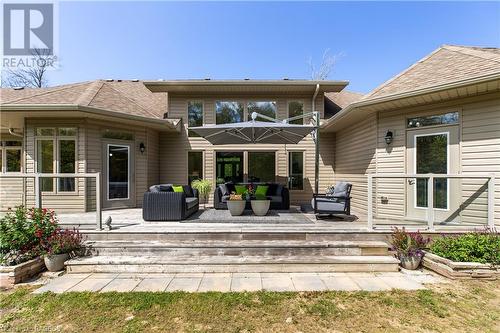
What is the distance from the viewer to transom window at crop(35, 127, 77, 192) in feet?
23.6

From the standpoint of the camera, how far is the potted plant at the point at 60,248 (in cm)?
405

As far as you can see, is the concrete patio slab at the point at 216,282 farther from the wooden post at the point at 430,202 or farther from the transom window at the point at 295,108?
the transom window at the point at 295,108

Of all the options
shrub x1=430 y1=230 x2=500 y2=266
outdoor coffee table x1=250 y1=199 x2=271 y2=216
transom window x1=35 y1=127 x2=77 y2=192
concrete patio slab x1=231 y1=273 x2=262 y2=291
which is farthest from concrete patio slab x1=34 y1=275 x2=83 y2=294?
shrub x1=430 y1=230 x2=500 y2=266

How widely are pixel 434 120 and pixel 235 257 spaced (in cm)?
548

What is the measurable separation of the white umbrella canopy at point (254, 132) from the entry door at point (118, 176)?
3.14 meters

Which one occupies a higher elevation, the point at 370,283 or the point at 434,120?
the point at 434,120

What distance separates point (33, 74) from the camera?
1862cm

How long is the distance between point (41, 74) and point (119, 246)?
21.5 m

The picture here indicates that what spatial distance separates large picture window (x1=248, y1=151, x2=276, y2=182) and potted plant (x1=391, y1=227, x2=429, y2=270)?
546 centimetres

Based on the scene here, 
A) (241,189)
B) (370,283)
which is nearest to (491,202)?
(370,283)

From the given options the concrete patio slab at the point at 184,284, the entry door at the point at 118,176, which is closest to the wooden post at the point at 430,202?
the concrete patio slab at the point at 184,284

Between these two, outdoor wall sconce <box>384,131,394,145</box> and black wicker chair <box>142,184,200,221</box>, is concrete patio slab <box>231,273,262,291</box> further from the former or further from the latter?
outdoor wall sconce <box>384,131,394,145</box>

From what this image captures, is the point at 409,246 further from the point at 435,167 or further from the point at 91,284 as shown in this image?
the point at 91,284

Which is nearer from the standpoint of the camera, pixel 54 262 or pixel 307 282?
pixel 307 282
